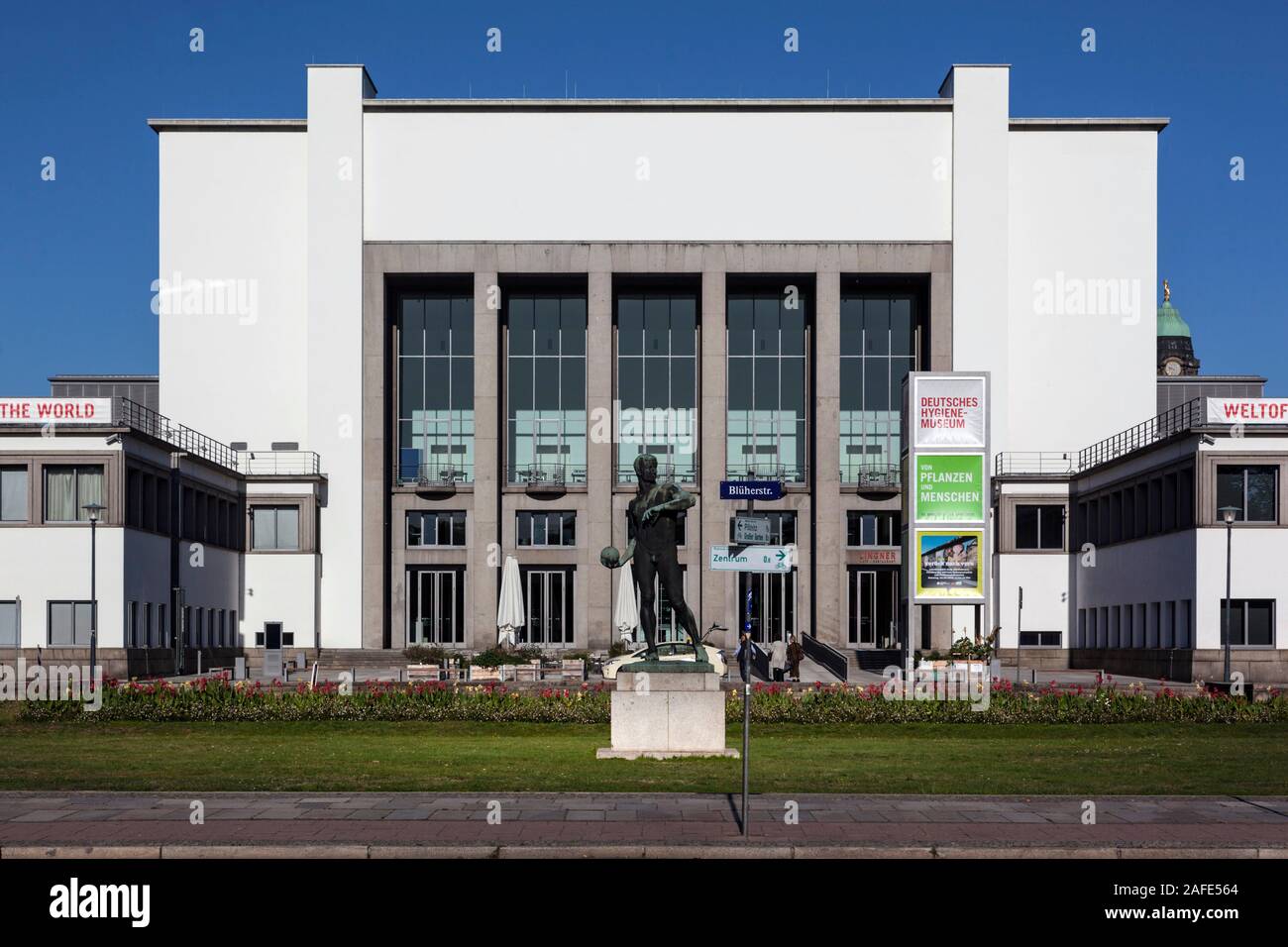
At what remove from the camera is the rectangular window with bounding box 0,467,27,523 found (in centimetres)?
5419

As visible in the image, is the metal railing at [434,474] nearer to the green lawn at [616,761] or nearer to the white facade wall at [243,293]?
the white facade wall at [243,293]

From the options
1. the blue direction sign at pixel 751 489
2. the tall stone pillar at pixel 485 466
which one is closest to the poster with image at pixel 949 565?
the blue direction sign at pixel 751 489

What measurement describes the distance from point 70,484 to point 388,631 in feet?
75.4

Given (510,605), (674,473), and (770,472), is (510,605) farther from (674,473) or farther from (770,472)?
(770,472)

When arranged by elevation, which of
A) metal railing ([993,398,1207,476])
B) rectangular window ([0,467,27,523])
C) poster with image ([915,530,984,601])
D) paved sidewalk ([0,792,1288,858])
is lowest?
paved sidewalk ([0,792,1288,858])

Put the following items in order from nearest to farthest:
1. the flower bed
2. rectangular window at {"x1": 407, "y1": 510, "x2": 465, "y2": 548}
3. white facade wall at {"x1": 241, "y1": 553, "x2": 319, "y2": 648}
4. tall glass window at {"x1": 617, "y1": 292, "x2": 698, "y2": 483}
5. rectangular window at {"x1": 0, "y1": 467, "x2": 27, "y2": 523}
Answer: the flower bed, rectangular window at {"x1": 0, "y1": 467, "x2": 27, "y2": 523}, white facade wall at {"x1": 241, "y1": 553, "x2": 319, "y2": 648}, rectangular window at {"x1": 407, "y1": 510, "x2": 465, "y2": 548}, tall glass window at {"x1": 617, "y1": 292, "x2": 698, "y2": 483}

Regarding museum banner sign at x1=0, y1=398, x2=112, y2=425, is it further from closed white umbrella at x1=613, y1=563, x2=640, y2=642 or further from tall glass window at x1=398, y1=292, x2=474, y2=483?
tall glass window at x1=398, y1=292, x2=474, y2=483

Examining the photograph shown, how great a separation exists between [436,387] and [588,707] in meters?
46.8

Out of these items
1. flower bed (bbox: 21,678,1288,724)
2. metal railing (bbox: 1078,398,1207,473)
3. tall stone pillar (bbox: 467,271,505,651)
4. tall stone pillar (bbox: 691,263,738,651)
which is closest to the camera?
flower bed (bbox: 21,678,1288,724)

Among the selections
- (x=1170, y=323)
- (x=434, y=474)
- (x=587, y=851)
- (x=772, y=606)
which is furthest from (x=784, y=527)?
(x=1170, y=323)

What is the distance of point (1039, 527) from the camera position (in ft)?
237

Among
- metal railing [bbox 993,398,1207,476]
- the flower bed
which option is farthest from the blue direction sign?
metal railing [bbox 993,398,1207,476]

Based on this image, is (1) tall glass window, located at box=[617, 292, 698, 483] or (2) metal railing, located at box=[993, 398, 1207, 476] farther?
(1) tall glass window, located at box=[617, 292, 698, 483]

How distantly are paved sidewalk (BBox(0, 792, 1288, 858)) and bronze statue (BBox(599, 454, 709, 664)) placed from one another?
5593 millimetres
